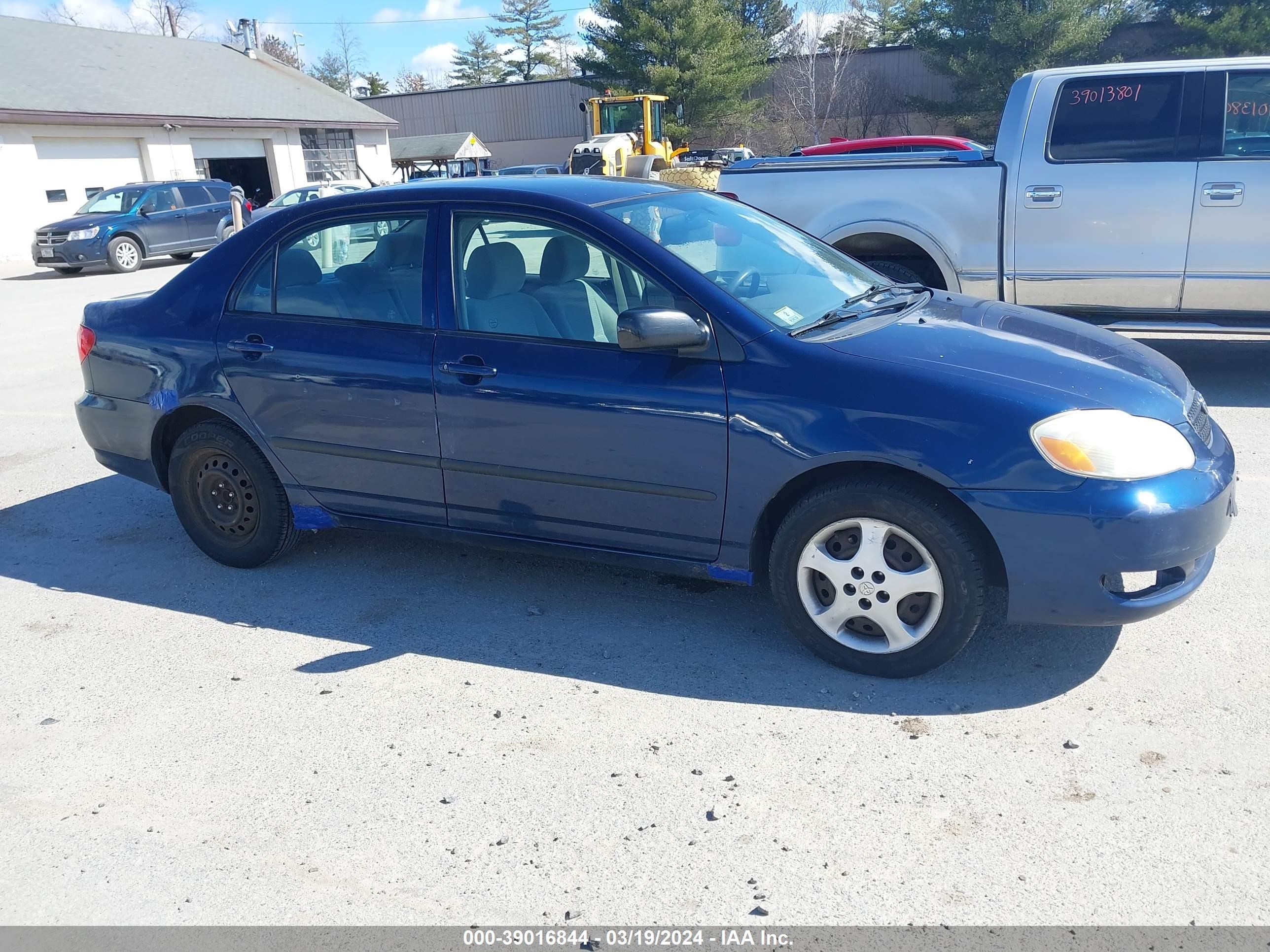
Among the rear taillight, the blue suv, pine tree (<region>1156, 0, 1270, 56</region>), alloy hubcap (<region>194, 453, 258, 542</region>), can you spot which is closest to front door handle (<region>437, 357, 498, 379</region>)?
alloy hubcap (<region>194, 453, 258, 542</region>)

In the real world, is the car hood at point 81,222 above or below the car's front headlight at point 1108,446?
above

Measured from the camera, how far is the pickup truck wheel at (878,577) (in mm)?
3430

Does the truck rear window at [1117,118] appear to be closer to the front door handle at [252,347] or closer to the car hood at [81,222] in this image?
the front door handle at [252,347]

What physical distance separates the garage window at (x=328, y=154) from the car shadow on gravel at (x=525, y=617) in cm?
3263

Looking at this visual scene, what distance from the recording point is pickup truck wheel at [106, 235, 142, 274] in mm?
20688

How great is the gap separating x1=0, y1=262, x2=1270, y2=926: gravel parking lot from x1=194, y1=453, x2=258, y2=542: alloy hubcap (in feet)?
0.78

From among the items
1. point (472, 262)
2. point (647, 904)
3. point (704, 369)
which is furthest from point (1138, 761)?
point (472, 262)

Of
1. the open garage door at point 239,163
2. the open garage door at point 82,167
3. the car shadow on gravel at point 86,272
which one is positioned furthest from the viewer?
the open garage door at point 239,163

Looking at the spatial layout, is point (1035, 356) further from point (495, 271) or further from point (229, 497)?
point (229, 497)

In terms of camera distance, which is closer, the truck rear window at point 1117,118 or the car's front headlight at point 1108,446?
the car's front headlight at point 1108,446

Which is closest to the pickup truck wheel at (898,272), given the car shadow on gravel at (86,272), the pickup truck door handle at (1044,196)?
the pickup truck door handle at (1044,196)

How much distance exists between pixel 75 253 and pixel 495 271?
1936 centimetres

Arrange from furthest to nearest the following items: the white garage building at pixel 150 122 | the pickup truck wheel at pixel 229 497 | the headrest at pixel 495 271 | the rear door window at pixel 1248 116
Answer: the white garage building at pixel 150 122 < the rear door window at pixel 1248 116 < the pickup truck wheel at pixel 229 497 < the headrest at pixel 495 271

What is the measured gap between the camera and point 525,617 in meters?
4.30
